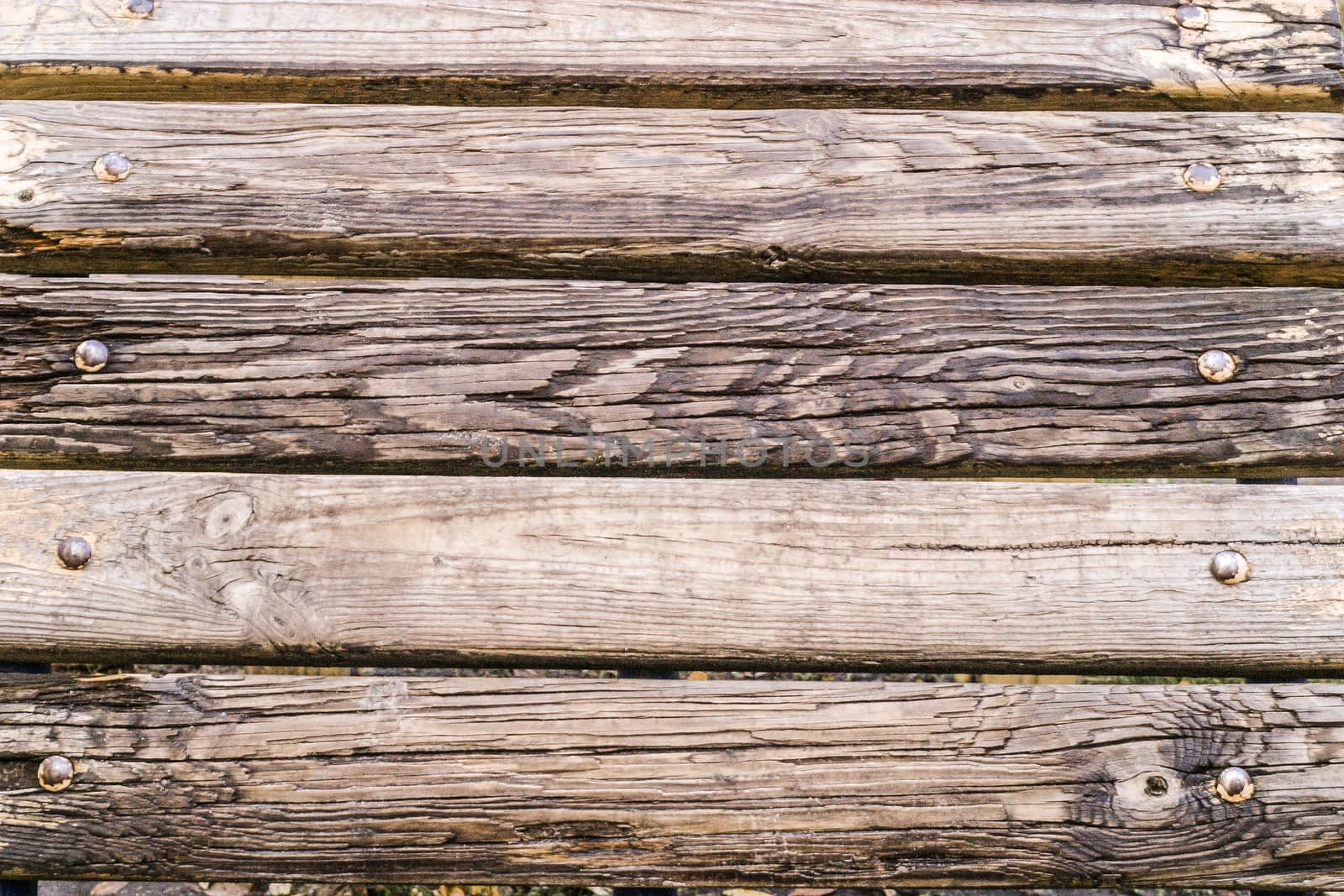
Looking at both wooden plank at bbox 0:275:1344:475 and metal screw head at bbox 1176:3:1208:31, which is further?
metal screw head at bbox 1176:3:1208:31

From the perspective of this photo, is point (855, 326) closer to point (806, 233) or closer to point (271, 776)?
point (806, 233)

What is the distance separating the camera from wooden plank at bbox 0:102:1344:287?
147 centimetres

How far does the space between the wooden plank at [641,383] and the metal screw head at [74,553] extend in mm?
130

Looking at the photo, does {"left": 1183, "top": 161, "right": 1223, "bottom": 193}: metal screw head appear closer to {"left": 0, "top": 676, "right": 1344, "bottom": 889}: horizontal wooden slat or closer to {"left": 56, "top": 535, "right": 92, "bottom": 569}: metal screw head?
{"left": 0, "top": 676, "right": 1344, "bottom": 889}: horizontal wooden slat

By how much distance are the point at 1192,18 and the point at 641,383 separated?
116 centimetres

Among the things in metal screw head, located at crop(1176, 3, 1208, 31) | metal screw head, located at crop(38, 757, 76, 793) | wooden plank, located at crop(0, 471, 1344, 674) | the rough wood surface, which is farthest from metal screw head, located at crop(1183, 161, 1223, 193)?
metal screw head, located at crop(38, 757, 76, 793)

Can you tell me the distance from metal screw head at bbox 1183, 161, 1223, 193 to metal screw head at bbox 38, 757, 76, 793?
1.96 meters

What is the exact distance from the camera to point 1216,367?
142 cm

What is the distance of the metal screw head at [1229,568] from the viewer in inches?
53.5

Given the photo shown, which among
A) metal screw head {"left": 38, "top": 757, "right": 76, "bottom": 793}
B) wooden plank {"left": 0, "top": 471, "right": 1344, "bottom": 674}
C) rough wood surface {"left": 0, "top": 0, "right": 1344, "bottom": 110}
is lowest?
metal screw head {"left": 38, "top": 757, "right": 76, "bottom": 793}

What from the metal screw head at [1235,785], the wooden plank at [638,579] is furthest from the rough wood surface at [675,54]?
the metal screw head at [1235,785]

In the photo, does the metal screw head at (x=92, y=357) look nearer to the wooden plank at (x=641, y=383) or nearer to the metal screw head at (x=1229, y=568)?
the wooden plank at (x=641, y=383)

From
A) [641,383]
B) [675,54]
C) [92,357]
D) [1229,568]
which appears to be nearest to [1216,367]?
[1229,568]

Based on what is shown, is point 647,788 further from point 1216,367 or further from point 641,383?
point 1216,367
